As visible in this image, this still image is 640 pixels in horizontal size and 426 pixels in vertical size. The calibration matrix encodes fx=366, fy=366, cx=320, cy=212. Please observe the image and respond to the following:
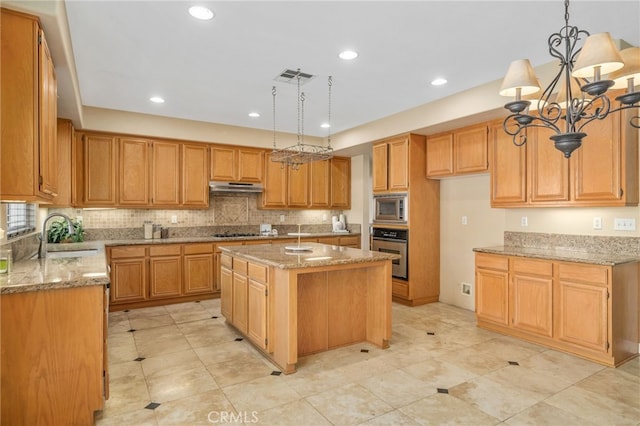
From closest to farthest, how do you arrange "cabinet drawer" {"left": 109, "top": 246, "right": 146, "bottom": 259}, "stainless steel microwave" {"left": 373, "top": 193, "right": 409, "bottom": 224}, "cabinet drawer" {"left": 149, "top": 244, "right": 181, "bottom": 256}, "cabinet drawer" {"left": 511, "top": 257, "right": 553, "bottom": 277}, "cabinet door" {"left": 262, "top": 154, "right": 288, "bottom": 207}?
"cabinet drawer" {"left": 511, "top": 257, "right": 553, "bottom": 277} < "cabinet drawer" {"left": 109, "top": 246, "right": 146, "bottom": 259} < "cabinet drawer" {"left": 149, "top": 244, "right": 181, "bottom": 256} < "stainless steel microwave" {"left": 373, "top": 193, "right": 409, "bottom": 224} < "cabinet door" {"left": 262, "top": 154, "right": 288, "bottom": 207}

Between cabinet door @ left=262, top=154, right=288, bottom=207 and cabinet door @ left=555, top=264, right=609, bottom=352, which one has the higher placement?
cabinet door @ left=262, top=154, right=288, bottom=207

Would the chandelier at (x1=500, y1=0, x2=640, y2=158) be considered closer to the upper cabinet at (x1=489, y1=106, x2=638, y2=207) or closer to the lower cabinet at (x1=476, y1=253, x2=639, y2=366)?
the upper cabinet at (x1=489, y1=106, x2=638, y2=207)

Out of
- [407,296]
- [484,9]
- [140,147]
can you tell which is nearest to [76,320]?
[484,9]

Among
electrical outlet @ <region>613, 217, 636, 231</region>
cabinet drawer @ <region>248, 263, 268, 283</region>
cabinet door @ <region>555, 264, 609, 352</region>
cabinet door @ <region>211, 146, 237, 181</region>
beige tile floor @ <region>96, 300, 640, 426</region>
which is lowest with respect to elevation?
beige tile floor @ <region>96, 300, 640, 426</region>

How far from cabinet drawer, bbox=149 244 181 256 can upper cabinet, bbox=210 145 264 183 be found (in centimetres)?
123

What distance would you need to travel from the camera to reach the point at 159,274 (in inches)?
199

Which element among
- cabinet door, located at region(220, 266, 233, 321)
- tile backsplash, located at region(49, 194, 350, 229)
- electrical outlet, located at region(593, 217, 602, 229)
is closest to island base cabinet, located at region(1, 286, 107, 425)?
cabinet door, located at region(220, 266, 233, 321)

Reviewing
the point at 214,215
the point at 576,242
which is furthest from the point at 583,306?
the point at 214,215

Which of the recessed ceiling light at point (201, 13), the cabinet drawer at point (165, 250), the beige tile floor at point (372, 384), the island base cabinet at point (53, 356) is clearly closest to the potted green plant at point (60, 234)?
the cabinet drawer at point (165, 250)

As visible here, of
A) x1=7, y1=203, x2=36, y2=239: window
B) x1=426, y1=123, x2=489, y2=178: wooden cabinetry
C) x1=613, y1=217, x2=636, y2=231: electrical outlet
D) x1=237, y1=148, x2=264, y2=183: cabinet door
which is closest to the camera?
x1=7, y1=203, x2=36, y2=239: window

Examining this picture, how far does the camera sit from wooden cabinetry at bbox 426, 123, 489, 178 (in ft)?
14.5

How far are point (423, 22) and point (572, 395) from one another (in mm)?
2878

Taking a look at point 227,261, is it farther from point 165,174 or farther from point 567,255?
point 567,255

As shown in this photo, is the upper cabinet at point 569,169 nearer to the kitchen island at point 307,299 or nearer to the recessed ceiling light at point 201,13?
the kitchen island at point 307,299
